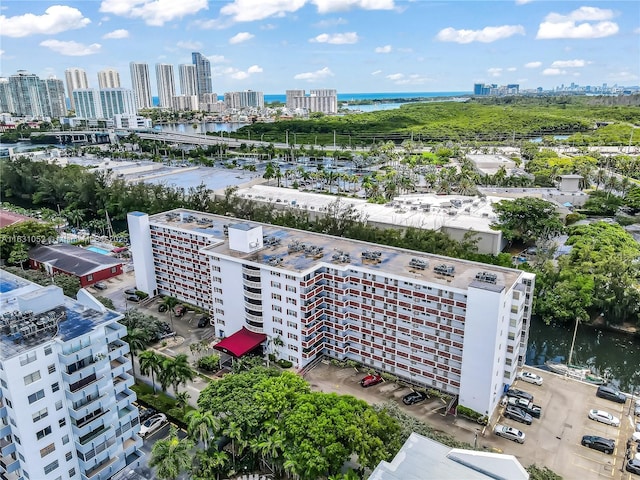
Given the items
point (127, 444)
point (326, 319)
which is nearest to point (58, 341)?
point (127, 444)

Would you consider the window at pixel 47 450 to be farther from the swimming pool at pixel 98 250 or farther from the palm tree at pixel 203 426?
the swimming pool at pixel 98 250

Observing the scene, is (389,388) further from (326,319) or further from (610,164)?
(610,164)

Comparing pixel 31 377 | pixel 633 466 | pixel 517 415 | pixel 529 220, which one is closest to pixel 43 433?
pixel 31 377

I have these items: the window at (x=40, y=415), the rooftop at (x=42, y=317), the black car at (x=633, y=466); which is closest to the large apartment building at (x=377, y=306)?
the black car at (x=633, y=466)

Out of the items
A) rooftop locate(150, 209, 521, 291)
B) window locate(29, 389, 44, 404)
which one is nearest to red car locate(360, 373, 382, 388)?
rooftop locate(150, 209, 521, 291)

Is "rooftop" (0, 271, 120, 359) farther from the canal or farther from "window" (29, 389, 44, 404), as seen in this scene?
the canal

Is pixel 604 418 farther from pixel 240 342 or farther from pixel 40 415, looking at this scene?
pixel 40 415
